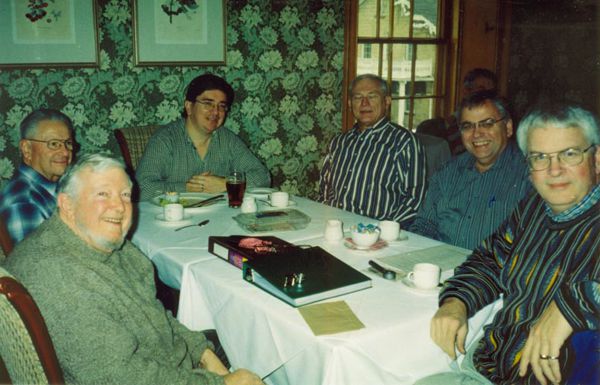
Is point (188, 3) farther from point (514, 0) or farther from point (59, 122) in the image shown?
point (514, 0)

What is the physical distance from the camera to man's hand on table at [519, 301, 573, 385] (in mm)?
1248

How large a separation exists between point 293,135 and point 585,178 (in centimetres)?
292

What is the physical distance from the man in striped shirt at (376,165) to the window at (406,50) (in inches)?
56.8

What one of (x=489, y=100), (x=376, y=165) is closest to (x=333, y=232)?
(x=489, y=100)

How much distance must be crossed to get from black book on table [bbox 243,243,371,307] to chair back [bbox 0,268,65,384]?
1.78ft

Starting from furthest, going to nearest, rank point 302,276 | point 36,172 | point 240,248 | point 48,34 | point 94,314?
point 48,34
point 36,172
point 240,248
point 302,276
point 94,314

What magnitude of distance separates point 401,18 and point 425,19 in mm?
261

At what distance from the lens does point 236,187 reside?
242cm

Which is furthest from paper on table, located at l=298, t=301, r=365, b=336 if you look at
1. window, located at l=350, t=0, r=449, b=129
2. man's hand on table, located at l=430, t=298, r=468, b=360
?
window, located at l=350, t=0, r=449, b=129

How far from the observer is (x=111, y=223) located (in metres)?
1.38

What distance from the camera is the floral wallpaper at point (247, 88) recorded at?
322 centimetres

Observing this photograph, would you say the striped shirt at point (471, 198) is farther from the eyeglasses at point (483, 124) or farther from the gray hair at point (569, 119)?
the gray hair at point (569, 119)

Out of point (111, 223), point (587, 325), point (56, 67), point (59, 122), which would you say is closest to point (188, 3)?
point (56, 67)

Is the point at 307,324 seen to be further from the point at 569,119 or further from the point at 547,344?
the point at 569,119
